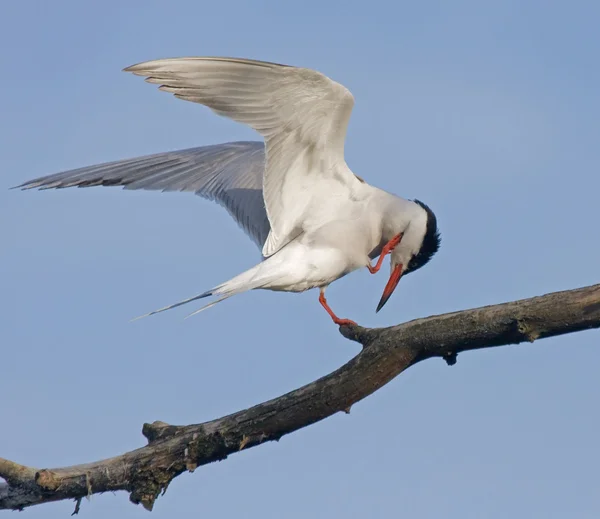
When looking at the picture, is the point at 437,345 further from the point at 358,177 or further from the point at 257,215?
the point at 257,215

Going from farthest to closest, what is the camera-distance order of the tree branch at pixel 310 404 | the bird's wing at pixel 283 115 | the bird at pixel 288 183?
the bird at pixel 288 183 < the bird's wing at pixel 283 115 < the tree branch at pixel 310 404

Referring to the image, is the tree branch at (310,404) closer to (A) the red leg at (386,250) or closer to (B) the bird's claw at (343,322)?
(B) the bird's claw at (343,322)

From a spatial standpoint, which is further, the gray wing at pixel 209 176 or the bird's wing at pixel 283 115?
the gray wing at pixel 209 176

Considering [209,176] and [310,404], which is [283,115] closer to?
[310,404]

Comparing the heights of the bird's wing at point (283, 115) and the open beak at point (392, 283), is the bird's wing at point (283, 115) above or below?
above

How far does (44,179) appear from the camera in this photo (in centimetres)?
646

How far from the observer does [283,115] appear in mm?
5609

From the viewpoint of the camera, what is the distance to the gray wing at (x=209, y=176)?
272 inches

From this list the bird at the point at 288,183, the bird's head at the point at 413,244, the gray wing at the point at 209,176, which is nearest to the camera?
the bird at the point at 288,183

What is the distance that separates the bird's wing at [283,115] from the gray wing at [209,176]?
80cm

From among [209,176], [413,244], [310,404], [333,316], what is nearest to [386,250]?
[413,244]

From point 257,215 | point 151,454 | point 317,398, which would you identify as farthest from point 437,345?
point 257,215

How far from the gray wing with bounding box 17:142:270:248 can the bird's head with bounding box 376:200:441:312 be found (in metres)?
1.07

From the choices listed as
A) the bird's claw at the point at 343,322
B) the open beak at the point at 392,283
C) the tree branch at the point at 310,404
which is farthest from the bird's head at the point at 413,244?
the tree branch at the point at 310,404
